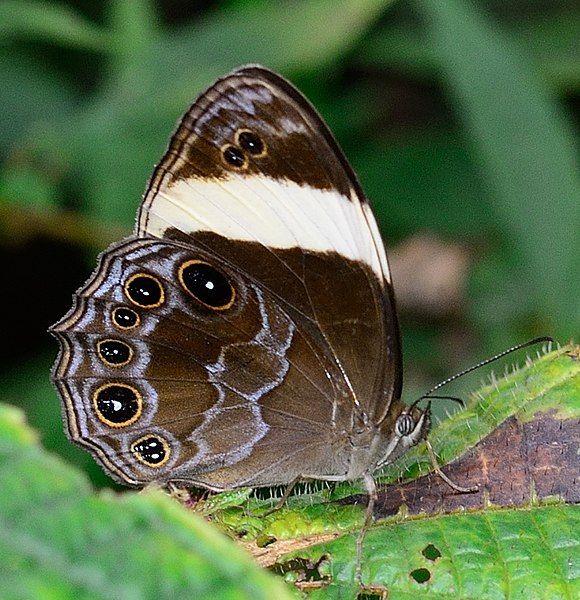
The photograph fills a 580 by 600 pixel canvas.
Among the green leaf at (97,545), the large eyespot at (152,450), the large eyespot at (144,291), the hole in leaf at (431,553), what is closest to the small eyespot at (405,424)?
the hole in leaf at (431,553)

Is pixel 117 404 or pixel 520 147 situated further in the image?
pixel 520 147

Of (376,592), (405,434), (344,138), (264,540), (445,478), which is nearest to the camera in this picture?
(376,592)

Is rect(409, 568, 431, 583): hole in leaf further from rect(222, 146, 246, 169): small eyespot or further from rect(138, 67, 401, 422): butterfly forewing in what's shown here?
rect(222, 146, 246, 169): small eyespot

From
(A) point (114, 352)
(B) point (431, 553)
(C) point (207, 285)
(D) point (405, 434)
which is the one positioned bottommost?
(B) point (431, 553)

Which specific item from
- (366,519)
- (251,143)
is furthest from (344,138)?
(366,519)

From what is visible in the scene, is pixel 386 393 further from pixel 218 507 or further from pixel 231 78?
pixel 231 78

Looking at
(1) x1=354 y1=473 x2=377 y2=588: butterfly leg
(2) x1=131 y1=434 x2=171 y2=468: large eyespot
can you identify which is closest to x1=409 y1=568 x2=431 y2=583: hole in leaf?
(1) x1=354 y1=473 x2=377 y2=588: butterfly leg

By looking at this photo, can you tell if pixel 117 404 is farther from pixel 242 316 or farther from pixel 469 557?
pixel 469 557
